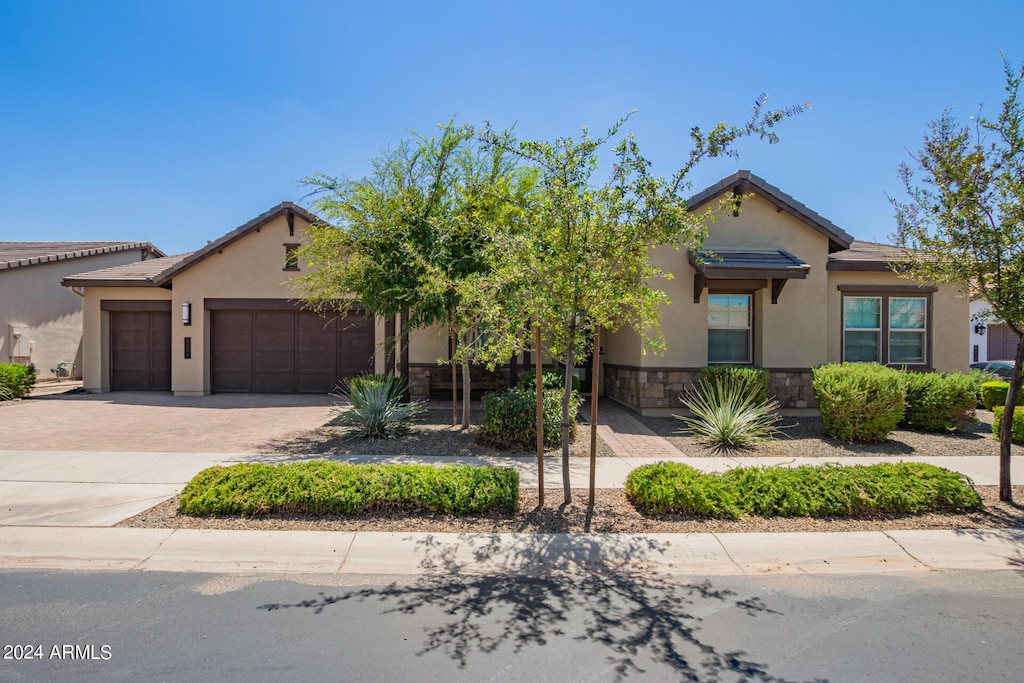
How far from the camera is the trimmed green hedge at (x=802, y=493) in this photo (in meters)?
5.73

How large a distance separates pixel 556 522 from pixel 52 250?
24.0m

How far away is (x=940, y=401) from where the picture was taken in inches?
399

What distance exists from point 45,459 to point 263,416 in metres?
4.50

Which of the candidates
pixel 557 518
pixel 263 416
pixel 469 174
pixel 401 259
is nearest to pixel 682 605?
pixel 557 518

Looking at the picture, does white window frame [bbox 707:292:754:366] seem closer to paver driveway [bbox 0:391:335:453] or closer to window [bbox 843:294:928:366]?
window [bbox 843:294:928:366]

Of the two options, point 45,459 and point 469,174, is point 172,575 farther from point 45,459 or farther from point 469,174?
point 469,174

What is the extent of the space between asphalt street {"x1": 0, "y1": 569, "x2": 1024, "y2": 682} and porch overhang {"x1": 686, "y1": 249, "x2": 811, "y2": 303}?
729cm

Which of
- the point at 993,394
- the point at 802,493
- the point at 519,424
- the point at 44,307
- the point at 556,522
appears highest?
the point at 44,307

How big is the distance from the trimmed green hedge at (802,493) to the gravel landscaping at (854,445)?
2598mm

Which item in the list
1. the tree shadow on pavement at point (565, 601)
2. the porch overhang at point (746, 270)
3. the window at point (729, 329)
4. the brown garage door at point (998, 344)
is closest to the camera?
the tree shadow on pavement at point (565, 601)

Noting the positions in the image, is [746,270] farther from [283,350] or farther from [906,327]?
[283,350]

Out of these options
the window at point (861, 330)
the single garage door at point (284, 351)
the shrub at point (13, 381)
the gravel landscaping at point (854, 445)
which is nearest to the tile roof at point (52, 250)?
the shrub at point (13, 381)

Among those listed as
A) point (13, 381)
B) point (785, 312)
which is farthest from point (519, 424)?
point (13, 381)

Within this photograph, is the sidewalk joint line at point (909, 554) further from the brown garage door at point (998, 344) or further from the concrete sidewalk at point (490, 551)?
the brown garage door at point (998, 344)
